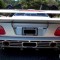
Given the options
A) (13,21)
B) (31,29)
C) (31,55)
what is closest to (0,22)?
(13,21)

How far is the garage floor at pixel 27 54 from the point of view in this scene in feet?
20.2

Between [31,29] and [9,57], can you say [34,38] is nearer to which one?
[31,29]

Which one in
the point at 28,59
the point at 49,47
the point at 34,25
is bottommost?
the point at 28,59

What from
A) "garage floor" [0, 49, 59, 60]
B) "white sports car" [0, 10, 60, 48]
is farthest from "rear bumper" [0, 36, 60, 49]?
"garage floor" [0, 49, 59, 60]

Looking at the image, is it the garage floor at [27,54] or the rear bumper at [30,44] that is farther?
the garage floor at [27,54]

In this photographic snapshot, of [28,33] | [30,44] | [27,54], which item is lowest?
[27,54]

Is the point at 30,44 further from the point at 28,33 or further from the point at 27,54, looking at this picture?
the point at 27,54

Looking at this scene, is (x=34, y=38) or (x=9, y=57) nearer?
(x=34, y=38)

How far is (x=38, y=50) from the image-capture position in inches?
234

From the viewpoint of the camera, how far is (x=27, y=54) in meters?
6.17

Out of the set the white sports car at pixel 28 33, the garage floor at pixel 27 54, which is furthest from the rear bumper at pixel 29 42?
the garage floor at pixel 27 54

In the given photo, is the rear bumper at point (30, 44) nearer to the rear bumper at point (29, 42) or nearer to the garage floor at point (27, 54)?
the rear bumper at point (29, 42)

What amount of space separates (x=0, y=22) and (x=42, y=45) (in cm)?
99

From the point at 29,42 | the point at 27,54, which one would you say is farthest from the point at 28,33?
the point at 27,54
